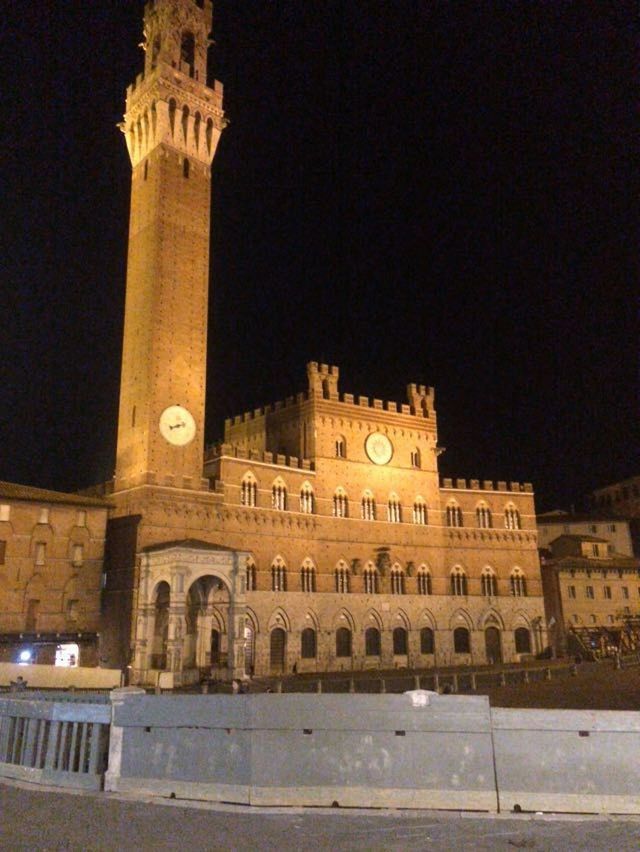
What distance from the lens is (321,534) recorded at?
4522 centimetres

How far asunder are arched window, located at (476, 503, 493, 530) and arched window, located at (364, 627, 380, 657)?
12.1 meters

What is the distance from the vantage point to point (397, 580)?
4797 cm

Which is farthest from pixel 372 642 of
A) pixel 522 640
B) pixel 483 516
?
pixel 483 516

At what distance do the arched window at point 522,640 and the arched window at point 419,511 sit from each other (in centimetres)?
1078

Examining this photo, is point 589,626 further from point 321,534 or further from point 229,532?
point 229,532

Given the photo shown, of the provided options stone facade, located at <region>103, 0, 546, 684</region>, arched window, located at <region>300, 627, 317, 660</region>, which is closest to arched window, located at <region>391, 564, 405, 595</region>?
stone facade, located at <region>103, 0, 546, 684</region>

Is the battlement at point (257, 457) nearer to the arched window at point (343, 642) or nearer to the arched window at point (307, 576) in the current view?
the arched window at point (307, 576)

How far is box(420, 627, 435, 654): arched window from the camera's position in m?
47.8

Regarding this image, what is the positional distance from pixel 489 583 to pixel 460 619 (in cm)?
381

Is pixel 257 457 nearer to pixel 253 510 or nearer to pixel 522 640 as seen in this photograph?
pixel 253 510

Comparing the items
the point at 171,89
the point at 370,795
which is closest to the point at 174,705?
the point at 370,795

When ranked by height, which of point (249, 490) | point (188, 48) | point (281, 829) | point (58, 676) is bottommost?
point (281, 829)

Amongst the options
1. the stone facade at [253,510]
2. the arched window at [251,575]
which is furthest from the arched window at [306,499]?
the arched window at [251,575]

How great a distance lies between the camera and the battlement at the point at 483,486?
52.7 m
